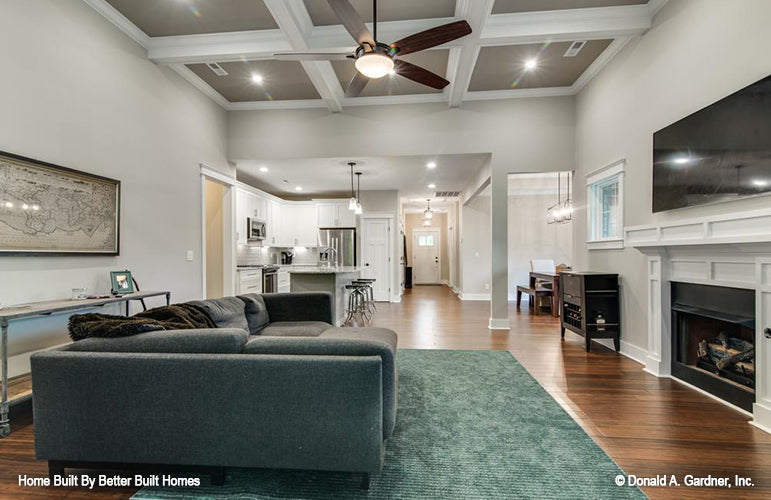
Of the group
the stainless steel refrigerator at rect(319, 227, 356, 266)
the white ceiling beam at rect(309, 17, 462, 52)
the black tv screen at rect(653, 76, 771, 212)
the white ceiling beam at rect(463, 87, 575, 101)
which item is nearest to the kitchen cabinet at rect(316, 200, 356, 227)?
the stainless steel refrigerator at rect(319, 227, 356, 266)

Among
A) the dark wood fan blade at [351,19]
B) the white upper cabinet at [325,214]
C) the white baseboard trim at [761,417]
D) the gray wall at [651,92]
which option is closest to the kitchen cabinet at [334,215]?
the white upper cabinet at [325,214]

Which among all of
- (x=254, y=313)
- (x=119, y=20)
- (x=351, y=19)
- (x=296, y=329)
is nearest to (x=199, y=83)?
(x=119, y=20)

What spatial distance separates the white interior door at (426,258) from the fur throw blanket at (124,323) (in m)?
11.4

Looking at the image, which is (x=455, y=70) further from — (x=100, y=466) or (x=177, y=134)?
(x=100, y=466)

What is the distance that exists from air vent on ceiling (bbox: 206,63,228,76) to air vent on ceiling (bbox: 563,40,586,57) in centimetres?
411

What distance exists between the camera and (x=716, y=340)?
2.71m

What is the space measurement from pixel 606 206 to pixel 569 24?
85.1 inches

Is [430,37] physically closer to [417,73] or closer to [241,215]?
[417,73]

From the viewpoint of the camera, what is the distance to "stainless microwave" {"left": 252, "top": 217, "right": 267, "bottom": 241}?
6449 millimetres

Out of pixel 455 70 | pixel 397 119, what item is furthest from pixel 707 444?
pixel 397 119

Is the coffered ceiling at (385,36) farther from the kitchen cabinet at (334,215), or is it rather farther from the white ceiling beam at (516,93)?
the kitchen cabinet at (334,215)

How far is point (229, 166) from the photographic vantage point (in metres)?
5.34

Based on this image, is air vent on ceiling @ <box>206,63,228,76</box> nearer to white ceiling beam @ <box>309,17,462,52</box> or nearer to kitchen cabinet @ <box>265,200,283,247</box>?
white ceiling beam @ <box>309,17,462,52</box>

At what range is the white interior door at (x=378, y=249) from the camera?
824cm
